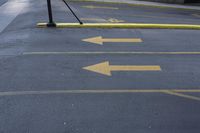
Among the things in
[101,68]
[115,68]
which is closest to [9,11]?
[101,68]

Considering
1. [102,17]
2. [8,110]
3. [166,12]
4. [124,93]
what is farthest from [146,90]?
[166,12]

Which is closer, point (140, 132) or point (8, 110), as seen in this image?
point (140, 132)

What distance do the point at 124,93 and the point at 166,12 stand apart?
1329cm

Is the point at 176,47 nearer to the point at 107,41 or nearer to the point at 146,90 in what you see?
the point at 107,41

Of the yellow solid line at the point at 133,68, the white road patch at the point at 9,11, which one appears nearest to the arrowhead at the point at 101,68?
the yellow solid line at the point at 133,68

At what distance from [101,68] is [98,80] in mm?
853

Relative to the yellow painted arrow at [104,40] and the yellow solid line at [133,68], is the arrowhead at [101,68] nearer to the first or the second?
the yellow solid line at [133,68]

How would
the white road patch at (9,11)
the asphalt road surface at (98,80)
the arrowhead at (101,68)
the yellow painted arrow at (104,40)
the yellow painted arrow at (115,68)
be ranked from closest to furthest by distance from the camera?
the asphalt road surface at (98,80) → the arrowhead at (101,68) → the yellow painted arrow at (115,68) → the yellow painted arrow at (104,40) → the white road patch at (9,11)

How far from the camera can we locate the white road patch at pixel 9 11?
1488 centimetres

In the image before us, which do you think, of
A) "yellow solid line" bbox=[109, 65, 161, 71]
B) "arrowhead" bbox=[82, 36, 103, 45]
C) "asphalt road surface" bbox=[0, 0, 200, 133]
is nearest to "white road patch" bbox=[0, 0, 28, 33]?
"asphalt road surface" bbox=[0, 0, 200, 133]

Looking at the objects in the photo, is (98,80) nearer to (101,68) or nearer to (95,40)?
(101,68)

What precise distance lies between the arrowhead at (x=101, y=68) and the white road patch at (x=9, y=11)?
19.5 ft

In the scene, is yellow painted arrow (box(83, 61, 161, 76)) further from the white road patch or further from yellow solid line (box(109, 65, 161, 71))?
the white road patch

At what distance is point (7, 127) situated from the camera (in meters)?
6.16
